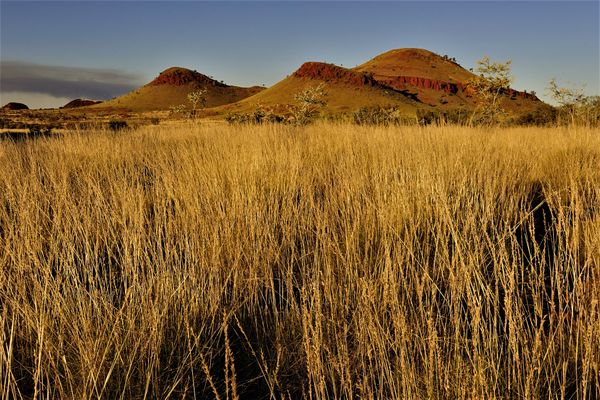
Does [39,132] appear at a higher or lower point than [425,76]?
lower

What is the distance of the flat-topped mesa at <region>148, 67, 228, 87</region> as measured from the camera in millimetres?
122250

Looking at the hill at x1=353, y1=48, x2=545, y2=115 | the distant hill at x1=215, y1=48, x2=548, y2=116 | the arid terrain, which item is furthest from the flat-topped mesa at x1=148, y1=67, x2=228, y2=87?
the arid terrain

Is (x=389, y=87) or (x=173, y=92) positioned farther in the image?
(x=173, y=92)

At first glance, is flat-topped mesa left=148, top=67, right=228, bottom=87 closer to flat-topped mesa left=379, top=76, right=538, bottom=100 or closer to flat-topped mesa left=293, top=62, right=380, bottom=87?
flat-topped mesa left=293, top=62, right=380, bottom=87

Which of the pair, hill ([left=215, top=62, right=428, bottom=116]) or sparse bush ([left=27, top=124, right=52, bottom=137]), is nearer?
sparse bush ([left=27, top=124, right=52, bottom=137])

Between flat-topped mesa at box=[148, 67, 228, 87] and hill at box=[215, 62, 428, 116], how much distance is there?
43.8 metres

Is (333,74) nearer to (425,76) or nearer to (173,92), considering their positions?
(425,76)

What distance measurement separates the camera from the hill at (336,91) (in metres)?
70.8

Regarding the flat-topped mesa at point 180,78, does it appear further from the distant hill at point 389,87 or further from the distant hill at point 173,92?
the distant hill at point 389,87

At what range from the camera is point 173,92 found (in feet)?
374

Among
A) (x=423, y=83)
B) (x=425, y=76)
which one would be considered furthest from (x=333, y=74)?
(x=425, y=76)


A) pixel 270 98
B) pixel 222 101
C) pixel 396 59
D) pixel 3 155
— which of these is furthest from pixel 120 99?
pixel 3 155

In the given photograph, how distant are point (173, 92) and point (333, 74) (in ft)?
162

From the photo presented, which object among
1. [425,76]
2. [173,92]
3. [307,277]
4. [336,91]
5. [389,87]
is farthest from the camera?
[173,92]
